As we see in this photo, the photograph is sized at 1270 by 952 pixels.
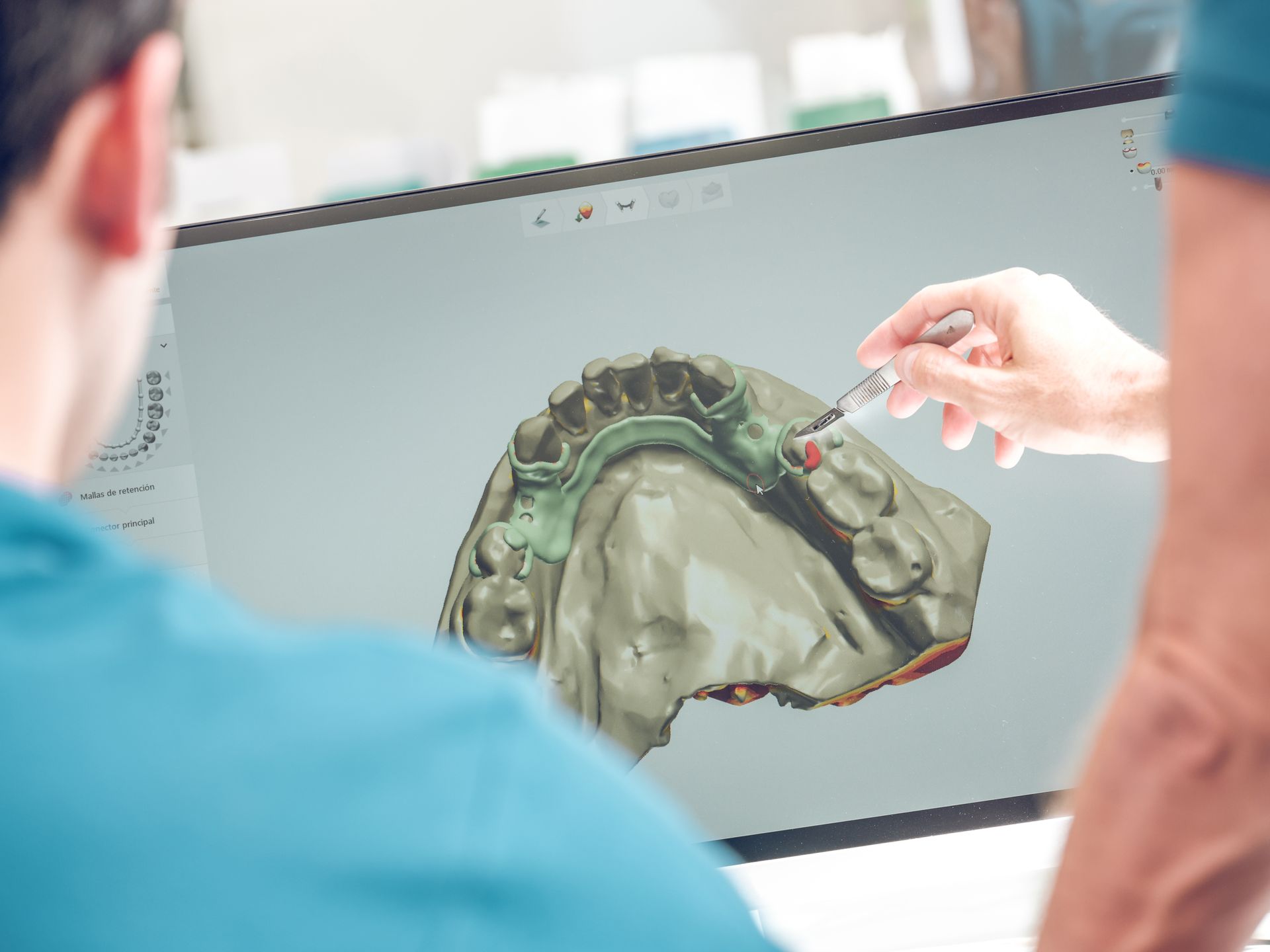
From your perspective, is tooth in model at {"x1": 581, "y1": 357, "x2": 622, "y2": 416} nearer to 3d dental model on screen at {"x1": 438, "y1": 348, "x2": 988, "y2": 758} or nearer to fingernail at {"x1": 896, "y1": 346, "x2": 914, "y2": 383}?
3d dental model on screen at {"x1": 438, "y1": 348, "x2": 988, "y2": 758}

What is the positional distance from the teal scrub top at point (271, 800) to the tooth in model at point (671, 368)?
19.5 inches

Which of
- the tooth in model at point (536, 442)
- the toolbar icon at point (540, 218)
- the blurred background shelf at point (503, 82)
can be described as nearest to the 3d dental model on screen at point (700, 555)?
the tooth in model at point (536, 442)

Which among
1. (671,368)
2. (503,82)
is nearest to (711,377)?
(671,368)

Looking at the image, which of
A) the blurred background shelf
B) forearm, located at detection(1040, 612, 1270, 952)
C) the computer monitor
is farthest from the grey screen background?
forearm, located at detection(1040, 612, 1270, 952)

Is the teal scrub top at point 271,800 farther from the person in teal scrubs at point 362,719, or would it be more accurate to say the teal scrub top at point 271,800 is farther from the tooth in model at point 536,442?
the tooth in model at point 536,442

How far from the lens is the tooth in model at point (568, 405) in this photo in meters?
0.73

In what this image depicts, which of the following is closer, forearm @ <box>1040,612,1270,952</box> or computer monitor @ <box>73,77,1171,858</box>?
forearm @ <box>1040,612,1270,952</box>

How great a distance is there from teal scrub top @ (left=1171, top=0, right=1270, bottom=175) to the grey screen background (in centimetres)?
49

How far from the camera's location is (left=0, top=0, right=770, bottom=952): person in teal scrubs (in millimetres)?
224

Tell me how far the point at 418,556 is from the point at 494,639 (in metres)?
0.09

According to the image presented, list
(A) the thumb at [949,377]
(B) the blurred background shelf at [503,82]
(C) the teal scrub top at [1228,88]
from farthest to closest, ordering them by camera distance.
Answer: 1. (B) the blurred background shelf at [503,82]
2. (A) the thumb at [949,377]
3. (C) the teal scrub top at [1228,88]

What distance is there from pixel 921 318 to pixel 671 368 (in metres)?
0.19

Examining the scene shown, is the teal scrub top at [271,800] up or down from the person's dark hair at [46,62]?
down

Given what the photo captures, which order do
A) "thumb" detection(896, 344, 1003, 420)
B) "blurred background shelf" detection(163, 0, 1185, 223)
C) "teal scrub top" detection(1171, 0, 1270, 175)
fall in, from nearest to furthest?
"teal scrub top" detection(1171, 0, 1270, 175), "thumb" detection(896, 344, 1003, 420), "blurred background shelf" detection(163, 0, 1185, 223)
